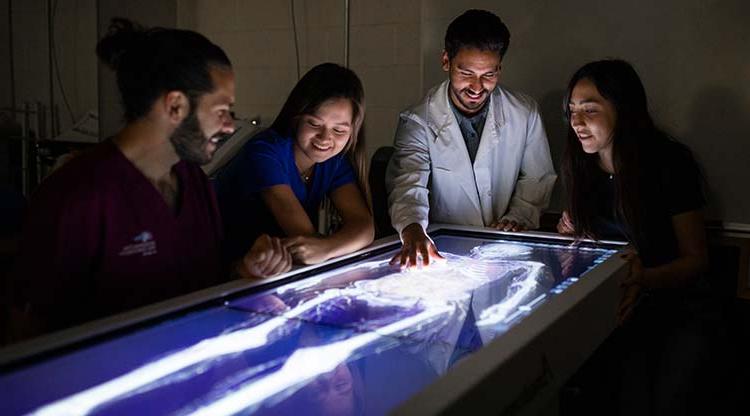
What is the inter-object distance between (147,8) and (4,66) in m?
0.87

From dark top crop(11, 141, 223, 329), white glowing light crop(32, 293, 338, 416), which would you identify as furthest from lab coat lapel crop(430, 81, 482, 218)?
white glowing light crop(32, 293, 338, 416)

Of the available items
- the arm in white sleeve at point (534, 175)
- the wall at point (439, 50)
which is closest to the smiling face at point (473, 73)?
the arm in white sleeve at point (534, 175)

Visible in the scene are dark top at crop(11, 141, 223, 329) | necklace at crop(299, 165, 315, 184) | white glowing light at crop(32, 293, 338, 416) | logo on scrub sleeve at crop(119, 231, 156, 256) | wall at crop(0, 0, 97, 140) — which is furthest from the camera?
wall at crop(0, 0, 97, 140)

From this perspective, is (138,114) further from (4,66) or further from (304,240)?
(4,66)

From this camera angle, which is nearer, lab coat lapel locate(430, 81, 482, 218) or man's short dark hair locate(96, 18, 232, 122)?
man's short dark hair locate(96, 18, 232, 122)

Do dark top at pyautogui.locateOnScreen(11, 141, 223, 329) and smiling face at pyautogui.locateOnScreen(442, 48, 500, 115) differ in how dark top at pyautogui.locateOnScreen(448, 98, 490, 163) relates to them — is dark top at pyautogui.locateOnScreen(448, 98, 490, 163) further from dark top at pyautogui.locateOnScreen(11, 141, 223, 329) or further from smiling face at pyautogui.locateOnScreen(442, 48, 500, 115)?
dark top at pyautogui.locateOnScreen(11, 141, 223, 329)

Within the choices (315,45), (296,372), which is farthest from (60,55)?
(296,372)

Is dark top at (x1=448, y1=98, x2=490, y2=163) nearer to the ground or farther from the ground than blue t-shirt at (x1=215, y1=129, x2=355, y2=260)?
farther from the ground

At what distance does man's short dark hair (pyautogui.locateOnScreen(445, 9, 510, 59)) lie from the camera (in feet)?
6.31

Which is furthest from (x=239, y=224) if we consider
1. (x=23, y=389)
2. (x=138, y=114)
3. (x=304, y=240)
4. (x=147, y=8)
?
(x=147, y=8)

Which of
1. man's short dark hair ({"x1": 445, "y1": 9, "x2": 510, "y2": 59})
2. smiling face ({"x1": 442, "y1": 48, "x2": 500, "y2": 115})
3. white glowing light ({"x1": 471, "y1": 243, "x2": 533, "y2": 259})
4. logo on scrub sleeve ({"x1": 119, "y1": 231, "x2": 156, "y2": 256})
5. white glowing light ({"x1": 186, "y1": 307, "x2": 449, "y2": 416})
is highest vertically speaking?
man's short dark hair ({"x1": 445, "y1": 9, "x2": 510, "y2": 59})

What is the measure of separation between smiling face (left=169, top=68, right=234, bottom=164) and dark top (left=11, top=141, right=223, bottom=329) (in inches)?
3.6

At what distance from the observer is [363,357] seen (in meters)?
0.90

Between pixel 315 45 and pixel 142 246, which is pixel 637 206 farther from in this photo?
pixel 315 45
